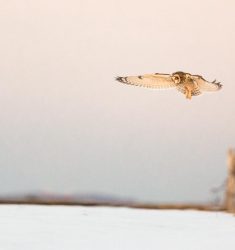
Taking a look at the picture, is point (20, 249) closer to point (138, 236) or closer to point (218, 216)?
point (138, 236)

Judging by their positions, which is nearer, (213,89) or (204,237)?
(204,237)

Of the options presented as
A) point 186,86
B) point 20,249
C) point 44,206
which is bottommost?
point 20,249

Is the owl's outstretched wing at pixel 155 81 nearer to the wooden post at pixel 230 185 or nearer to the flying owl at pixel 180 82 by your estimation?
the flying owl at pixel 180 82

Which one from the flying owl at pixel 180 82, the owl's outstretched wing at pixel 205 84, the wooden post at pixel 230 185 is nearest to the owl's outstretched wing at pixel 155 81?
the flying owl at pixel 180 82

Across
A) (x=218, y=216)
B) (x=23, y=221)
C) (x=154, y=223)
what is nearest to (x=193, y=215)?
(x=218, y=216)

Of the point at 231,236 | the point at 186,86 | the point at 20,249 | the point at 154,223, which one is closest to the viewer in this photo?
the point at 20,249

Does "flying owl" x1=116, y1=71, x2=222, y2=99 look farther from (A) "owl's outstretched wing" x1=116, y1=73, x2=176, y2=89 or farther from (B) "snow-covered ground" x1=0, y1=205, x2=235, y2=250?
(B) "snow-covered ground" x1=0, y1=205, x2=235, y2=250

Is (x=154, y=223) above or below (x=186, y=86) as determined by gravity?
below
